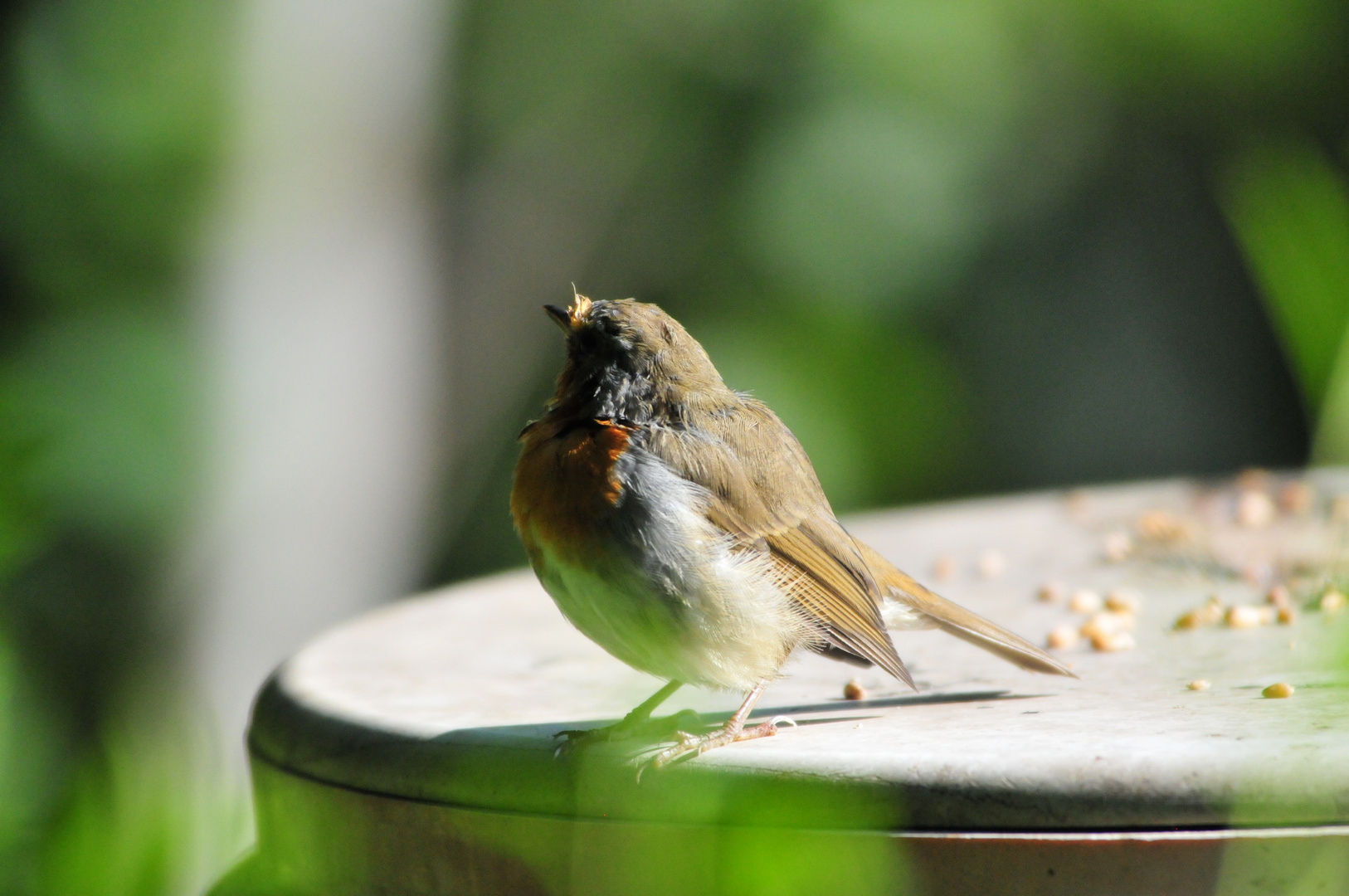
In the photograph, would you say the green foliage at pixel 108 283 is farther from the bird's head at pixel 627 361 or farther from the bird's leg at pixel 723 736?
the bird's leg at pixel 723 736

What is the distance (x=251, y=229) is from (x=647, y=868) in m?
4.05

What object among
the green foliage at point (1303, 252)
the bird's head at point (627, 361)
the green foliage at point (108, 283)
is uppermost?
the green foliage at point (1303, 252)

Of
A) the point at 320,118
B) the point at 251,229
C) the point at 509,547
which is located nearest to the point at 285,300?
the point at 251,229

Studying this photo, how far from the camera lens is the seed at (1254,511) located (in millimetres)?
3080

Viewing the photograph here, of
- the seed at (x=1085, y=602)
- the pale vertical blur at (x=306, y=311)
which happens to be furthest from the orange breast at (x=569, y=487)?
the pale vertical blur at (x=306, y=311)

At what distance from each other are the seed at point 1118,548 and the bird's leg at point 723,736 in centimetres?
127

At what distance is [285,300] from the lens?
16.1 ft

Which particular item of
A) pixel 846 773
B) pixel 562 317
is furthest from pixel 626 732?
pixel 562 317

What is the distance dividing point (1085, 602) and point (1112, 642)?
0.30 meters

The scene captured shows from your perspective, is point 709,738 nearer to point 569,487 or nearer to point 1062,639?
point 569,487

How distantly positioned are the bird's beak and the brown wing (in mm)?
259

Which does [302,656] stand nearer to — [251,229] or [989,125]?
[251,229]

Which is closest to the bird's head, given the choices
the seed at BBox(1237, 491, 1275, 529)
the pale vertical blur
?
the seed at BBox(1237, 491, 1275, 529)

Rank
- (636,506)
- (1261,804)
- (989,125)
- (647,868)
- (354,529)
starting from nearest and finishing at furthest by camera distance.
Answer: (1261,804)
(647,868)
(636,506)
(354,529)
(989,125)
